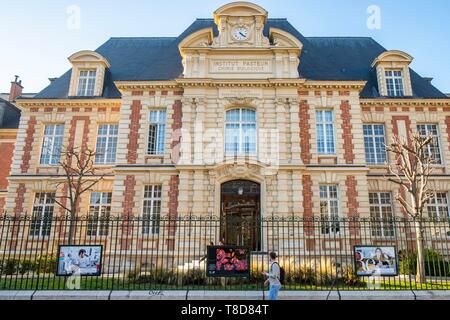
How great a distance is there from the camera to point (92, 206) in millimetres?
19812

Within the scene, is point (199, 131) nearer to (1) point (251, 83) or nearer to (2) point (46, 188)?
(1) point (251, 83)

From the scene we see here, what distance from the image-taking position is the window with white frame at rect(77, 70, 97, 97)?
2141cm

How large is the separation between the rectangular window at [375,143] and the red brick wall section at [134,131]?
12.8 metres

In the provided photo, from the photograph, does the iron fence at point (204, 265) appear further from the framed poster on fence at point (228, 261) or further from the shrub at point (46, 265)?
the framed poster on fence at point (228, 261)

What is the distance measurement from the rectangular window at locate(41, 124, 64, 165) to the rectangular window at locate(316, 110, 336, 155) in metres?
14.8

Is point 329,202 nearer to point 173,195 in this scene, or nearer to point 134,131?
point 173,195

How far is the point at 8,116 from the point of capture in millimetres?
26484

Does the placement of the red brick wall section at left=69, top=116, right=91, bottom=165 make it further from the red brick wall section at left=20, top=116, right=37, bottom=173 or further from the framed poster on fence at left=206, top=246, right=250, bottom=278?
the framed poster on fence at left=206, top=246, right=250, bottom=278

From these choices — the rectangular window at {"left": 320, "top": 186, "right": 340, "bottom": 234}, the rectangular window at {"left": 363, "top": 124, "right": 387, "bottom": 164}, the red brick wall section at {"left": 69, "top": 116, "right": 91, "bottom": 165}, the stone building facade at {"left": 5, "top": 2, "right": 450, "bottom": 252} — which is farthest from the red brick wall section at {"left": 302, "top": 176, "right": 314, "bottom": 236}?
the red brick wall section at {"left": 69, "top": 116, "right": 91, "bottom": 165}

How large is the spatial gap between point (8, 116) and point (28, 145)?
807 cm

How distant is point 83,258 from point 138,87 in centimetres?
1207

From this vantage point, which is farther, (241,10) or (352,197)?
(241,10)

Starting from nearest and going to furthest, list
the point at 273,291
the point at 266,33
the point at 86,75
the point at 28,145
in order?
the point at 273,291, the point at 28,145, the point at 86,75, the point at 266,33

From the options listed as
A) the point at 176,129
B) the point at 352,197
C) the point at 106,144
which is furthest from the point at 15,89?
the point at 352,197
